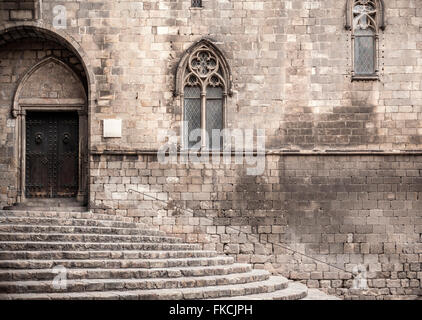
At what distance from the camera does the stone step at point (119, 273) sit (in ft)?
33.3

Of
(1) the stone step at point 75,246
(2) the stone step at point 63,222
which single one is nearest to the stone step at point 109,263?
(1) the stone step at point 75,246

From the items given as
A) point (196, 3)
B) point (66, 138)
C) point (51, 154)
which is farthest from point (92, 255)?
point (196, 3)

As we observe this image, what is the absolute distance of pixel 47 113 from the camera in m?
15.9

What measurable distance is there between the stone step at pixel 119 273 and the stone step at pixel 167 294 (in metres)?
0.48

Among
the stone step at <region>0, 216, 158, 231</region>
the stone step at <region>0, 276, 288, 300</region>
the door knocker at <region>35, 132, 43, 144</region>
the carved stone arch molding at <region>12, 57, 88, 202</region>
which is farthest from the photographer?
the door knocker at <region>35, 132, 43, 144</region>

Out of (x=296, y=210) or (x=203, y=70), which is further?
(x=203, y=70)

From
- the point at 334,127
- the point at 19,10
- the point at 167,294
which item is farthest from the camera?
the point at 334,127

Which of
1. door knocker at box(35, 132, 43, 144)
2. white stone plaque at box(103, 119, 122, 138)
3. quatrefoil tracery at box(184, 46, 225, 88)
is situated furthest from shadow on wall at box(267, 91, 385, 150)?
door knocker at box(35, 132, 43, 144)

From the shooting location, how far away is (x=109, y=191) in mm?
15016

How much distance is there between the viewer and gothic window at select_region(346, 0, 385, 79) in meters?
15.5

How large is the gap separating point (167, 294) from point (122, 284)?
0.75 m

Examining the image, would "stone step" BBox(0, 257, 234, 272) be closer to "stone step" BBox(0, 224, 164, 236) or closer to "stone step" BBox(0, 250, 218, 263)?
"stone step" BBox(0, 250, 218, 263)

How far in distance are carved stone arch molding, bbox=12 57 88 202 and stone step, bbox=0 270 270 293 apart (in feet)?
17.8

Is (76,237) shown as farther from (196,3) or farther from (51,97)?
(196,3)
